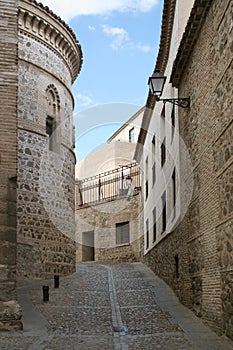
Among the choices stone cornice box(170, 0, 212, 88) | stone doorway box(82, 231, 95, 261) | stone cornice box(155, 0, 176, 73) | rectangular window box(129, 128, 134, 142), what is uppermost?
rectangular window box(129, 128, 134, 142)

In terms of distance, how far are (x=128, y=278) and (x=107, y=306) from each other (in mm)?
5464

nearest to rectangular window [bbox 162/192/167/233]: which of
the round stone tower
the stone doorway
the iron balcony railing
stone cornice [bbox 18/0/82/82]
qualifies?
the round stone tower

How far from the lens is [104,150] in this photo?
3594 centimetres

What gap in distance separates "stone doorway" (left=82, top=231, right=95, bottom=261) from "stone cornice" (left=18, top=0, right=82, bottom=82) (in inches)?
453

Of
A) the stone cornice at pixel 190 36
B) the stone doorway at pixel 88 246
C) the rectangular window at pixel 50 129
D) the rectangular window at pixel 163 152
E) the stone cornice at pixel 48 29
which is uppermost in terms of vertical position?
the stone cornice at pixel 48 29

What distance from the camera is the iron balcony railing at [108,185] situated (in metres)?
28.5

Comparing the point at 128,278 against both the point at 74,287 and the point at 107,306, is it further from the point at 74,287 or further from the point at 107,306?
the point at 107,306

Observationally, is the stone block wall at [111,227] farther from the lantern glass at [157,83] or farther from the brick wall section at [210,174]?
the lantern glass at [157,83]

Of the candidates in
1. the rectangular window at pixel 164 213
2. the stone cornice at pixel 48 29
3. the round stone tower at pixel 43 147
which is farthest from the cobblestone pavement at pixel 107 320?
the stone cornice at pixel 48 29

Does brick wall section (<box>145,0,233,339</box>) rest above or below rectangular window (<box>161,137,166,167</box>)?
below

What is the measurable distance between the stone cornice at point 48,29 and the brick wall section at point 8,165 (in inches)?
271

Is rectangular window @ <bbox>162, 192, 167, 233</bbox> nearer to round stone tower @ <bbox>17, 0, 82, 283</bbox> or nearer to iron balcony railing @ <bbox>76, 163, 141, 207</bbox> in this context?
round stone tower @ <bbox>17, 0, 82, 283</bbox>

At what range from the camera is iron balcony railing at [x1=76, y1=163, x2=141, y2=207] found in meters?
28.5

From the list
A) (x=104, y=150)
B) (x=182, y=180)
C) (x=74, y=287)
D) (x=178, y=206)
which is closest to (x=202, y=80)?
(x=182, y=180)
